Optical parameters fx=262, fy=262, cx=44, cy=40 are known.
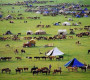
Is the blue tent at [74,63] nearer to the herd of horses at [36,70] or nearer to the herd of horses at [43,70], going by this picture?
the herd of horses at [43,70]

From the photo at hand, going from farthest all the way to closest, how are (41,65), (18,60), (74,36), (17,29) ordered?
1. (17,29)
2. (74,36)
3. (18,60)
4. (41,65)

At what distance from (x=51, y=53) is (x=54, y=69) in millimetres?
5855

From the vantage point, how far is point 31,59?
31.7 metres

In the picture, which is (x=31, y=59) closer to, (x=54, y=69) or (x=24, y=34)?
(x=54, y=69)

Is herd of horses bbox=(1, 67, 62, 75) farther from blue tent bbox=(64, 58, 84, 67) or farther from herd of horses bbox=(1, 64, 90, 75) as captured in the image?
blue tent bbox=(64, 58, 84, 67)

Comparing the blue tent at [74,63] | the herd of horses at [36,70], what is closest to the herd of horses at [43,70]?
the herd of horses at [36,70]

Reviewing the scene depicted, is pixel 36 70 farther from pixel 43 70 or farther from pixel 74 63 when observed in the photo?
pixel 74 63

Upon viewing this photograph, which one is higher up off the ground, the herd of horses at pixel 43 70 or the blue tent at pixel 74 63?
the blue tent at pixel 74 63

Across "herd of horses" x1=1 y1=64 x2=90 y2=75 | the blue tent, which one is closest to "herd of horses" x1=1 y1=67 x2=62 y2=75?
"herd of horses" x1=1 y1=64 x2=90 y2=75

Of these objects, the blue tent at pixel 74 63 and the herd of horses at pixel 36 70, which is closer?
the herd of horses at pixel 36 70

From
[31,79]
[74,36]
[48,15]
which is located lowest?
[31,79]

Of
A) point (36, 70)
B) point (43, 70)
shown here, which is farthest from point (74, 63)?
point (36, 70)

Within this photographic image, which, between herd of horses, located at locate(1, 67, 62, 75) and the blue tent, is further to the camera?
the blue tent

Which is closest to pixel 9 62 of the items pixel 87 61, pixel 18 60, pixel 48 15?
pixel 18 60
